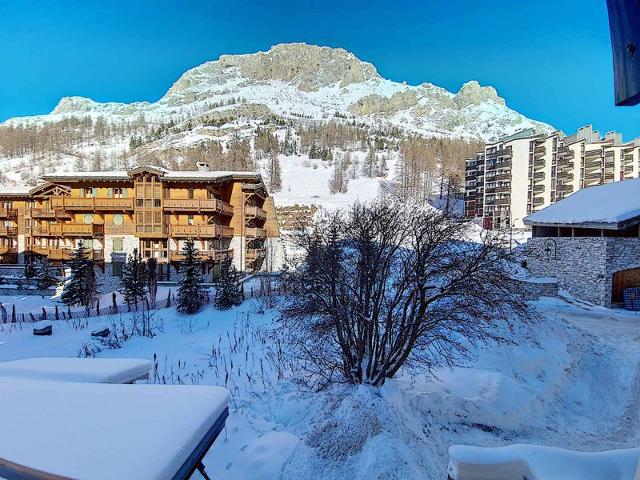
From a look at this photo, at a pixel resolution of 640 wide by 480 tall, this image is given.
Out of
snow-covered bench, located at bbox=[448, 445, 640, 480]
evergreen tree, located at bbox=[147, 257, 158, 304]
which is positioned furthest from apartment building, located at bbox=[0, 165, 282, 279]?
snow-covered bench, located at bbox=[448, 445, 640, 480]

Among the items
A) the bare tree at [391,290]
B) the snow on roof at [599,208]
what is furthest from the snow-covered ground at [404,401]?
the snow on roof at [599,208]

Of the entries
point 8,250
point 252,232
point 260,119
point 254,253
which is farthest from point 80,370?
point 260,119

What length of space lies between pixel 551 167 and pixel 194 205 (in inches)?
2067

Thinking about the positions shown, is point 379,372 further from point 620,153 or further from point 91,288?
point 620,153

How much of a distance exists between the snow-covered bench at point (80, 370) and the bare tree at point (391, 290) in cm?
375

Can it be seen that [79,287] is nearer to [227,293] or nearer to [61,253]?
[227,293]

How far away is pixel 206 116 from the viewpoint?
116062mm

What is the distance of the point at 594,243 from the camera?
1803cm

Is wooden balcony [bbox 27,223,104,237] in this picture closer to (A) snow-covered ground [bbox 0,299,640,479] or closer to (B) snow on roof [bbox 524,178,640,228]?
(A) snow-covered ground [bbox 0,299,640,479]

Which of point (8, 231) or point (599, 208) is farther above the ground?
point (599, 208)

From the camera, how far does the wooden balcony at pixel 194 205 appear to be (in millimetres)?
26641

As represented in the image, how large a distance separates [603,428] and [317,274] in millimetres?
6535

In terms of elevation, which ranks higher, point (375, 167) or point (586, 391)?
point (375, 167)

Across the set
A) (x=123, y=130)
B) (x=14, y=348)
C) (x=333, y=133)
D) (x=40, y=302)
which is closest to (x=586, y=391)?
(x=14, y=348)
